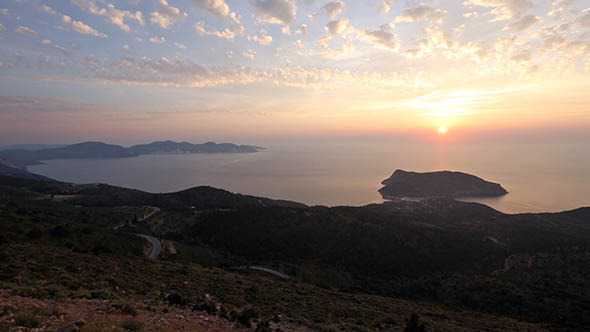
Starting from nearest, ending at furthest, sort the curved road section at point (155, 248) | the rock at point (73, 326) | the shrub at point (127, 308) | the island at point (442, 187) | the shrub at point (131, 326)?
the rock at point (73, 326) → the shrub at point (131, 326) → the shrub at point (127, 308) → the curved road section at point (155, 248) → the island at point (442, 187)

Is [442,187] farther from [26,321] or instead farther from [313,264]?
[26,321]

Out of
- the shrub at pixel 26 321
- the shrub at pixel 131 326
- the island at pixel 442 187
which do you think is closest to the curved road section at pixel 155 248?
the shrub at pixel 26 321

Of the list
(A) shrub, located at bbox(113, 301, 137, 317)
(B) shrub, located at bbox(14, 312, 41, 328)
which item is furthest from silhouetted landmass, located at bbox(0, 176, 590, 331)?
(B) shrub, located at bbox(14, 312, 41, 328)

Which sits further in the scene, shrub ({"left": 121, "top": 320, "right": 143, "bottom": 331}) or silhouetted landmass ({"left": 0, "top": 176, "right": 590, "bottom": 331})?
silhouetted landmass ({"left": 0, "top": 176, "right": 590, "bottom": 331})

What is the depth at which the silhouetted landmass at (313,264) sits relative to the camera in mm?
14906

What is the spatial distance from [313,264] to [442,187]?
146 meters

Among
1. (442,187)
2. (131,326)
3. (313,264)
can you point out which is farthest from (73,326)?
(442,187)

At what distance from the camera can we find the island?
160500mm

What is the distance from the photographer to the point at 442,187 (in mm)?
164500

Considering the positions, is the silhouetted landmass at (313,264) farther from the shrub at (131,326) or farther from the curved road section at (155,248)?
the shrub at (131,326)

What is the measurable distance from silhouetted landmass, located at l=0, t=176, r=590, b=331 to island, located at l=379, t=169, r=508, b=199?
61425 mm

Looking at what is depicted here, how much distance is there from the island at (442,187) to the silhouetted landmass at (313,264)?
202 ft

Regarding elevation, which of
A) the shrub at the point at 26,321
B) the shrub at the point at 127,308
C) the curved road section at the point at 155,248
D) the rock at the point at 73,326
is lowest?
the curved road section at the point at 155,248

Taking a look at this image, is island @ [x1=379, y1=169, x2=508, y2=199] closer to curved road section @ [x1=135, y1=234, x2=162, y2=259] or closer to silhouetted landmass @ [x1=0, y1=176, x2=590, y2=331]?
silhouetted landmass @ [x1=0, y1=176, x2=590, y2=331]
